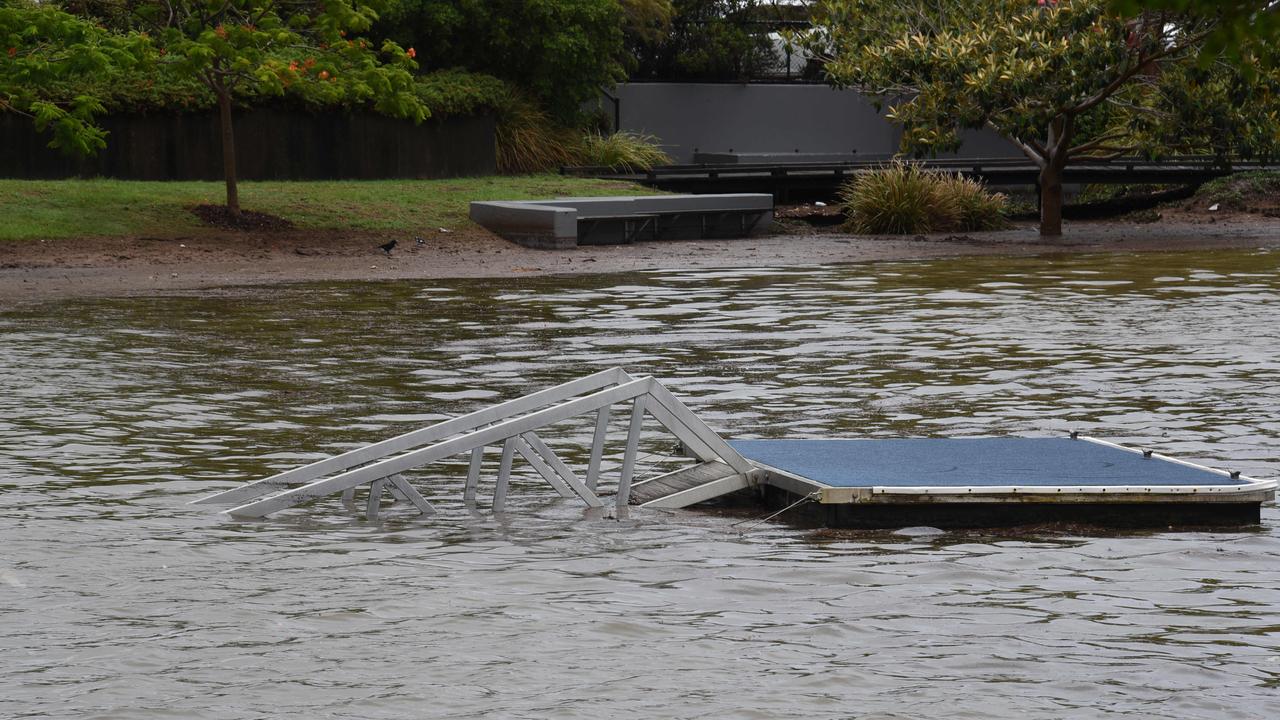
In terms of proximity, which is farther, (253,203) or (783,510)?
(253,203)

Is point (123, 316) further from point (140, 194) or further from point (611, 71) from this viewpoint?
point (611, 71)

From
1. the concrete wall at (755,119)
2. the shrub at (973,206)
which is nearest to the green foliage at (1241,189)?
the shrub at (973,206)

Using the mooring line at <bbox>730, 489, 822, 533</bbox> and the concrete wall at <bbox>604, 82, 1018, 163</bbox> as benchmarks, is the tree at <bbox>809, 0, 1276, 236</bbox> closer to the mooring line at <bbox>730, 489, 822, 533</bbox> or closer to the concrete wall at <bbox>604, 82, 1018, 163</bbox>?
the concrete wall at <bbox>604, 82, 1018, 163</bbox>

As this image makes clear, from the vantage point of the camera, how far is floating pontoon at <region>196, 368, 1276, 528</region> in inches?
348

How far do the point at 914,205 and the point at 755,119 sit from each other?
41.9 ft

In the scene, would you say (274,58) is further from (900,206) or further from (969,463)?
(969,463)

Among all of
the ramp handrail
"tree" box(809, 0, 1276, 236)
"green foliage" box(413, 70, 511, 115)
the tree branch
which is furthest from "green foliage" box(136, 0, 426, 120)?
the ramp handrail

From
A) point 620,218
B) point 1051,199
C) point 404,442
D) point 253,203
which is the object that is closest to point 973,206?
point 1051,199

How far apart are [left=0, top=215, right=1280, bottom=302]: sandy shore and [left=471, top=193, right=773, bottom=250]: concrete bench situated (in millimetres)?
392

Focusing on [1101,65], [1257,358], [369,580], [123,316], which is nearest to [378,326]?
[123,316]

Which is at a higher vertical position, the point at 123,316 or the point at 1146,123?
the point at 1146,123

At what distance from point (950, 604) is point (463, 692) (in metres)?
2.29

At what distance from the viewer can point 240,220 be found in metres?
27.5

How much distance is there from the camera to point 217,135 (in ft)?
106
